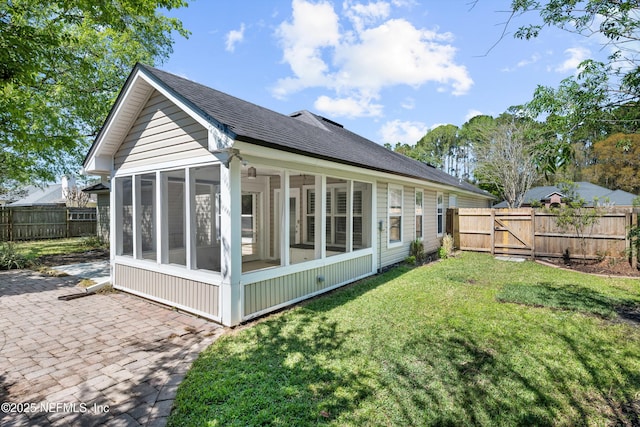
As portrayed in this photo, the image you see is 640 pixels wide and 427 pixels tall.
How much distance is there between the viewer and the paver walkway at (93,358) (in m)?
2.93

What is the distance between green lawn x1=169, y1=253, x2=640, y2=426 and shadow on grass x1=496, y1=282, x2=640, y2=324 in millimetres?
39

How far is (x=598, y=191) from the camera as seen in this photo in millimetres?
26875

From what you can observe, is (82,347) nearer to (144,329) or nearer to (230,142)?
(144,329)

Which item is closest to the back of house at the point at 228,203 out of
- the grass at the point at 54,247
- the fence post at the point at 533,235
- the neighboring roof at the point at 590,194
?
the fence post at the point at 533,235

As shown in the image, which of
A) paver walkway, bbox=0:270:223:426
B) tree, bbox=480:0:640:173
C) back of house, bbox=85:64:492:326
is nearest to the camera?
paver walkway, bbox=0:270:223:426

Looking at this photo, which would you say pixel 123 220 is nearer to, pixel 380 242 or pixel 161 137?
pixel 161 137

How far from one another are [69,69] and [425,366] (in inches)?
594

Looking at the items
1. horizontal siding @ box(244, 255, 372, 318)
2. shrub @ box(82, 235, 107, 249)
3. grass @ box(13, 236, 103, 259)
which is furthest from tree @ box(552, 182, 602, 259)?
shrub @ box(82, 235, 107, 249)

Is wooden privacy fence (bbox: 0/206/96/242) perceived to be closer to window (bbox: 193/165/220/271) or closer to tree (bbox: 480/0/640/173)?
window (bbox: 193/165/220/271)

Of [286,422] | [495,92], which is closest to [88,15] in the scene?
[286,422]

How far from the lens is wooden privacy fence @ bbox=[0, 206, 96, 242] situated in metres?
15.7

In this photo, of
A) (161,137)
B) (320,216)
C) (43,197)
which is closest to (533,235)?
(320,216)

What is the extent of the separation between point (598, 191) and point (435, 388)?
3333cm

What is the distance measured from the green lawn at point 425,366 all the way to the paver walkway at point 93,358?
15.1 inches
